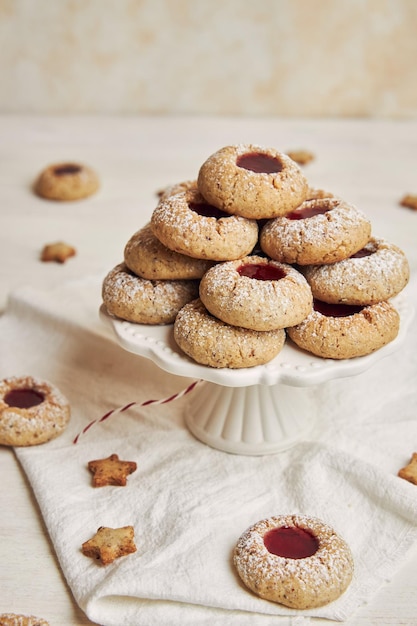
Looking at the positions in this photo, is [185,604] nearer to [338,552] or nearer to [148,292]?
[338,552]

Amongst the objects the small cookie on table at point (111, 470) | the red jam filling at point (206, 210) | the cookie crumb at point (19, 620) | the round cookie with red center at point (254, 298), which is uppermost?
the red jam filling at point (206, 210)

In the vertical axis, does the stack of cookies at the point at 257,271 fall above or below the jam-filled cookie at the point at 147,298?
above

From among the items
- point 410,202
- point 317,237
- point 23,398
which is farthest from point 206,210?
point 410,202

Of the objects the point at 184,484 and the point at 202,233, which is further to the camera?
the point at 184,484

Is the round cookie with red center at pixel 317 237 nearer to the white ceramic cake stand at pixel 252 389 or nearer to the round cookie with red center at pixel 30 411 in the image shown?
the white ceramic cake stand at pixel 252 389

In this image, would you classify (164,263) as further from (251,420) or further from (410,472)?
(410,472)

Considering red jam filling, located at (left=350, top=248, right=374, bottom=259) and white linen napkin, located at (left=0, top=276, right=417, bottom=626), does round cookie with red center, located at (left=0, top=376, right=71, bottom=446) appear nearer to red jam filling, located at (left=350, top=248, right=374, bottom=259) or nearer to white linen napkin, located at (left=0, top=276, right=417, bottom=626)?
white linen napkin, located at (left=0, top=276, right=417, bottom=626)

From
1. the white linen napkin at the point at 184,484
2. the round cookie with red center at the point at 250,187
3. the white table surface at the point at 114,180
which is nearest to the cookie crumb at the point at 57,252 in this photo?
the white table surface at the point at 114,180
